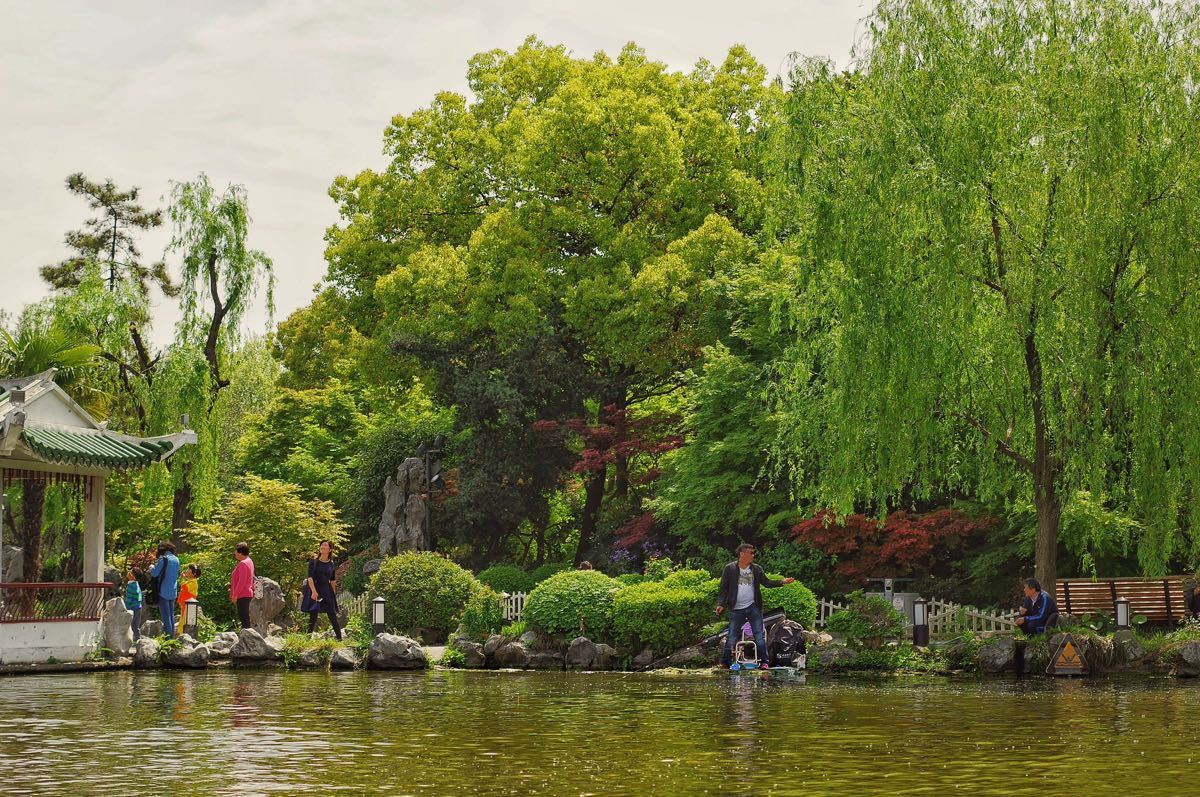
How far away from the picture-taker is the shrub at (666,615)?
23922 mm

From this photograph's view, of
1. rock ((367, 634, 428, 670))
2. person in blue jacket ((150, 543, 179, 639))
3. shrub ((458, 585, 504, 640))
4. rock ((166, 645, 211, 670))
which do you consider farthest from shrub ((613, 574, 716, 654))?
person in blue jacket ((150, 543, 179, 639))

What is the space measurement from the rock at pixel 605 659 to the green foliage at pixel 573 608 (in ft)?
1.52

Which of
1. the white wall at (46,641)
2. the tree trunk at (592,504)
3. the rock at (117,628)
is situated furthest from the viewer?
the tree trunk at (592,504)

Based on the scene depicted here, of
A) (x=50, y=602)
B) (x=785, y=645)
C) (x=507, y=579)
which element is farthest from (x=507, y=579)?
(x=785, y=645)

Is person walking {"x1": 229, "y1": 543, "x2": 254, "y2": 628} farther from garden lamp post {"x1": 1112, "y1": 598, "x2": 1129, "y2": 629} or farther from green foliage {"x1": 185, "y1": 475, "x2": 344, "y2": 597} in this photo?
garden lamp post {"x1": 1112, "y1": 598, "x2": 1129, "y2": 629}

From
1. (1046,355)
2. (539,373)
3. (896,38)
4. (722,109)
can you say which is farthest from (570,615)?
(722,109)

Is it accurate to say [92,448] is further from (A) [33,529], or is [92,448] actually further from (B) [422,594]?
(B) [422,594]

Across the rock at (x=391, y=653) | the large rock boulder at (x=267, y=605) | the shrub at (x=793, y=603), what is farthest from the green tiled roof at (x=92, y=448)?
the shrub at (x=793, y=603)

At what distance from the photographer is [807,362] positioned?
915 inches

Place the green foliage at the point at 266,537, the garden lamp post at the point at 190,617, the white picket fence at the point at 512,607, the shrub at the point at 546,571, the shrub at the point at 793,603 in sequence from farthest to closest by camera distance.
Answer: the shrub at the point at 546,571 < the green foliage at the point at 266,537 < the white picket fence at the point at 512,607 < the garden lamp post at the point at 190,617 < the shrub at the point at 793,603

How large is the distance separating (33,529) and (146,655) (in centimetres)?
477

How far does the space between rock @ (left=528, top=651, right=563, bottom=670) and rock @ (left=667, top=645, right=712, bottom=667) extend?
85.5 inches

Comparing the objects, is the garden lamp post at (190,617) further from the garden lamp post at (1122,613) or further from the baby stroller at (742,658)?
the garden lamp post at (1122,613)

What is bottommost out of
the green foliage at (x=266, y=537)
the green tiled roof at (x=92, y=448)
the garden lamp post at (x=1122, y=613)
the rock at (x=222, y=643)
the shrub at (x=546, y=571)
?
the rock at (x=222, y=643)
